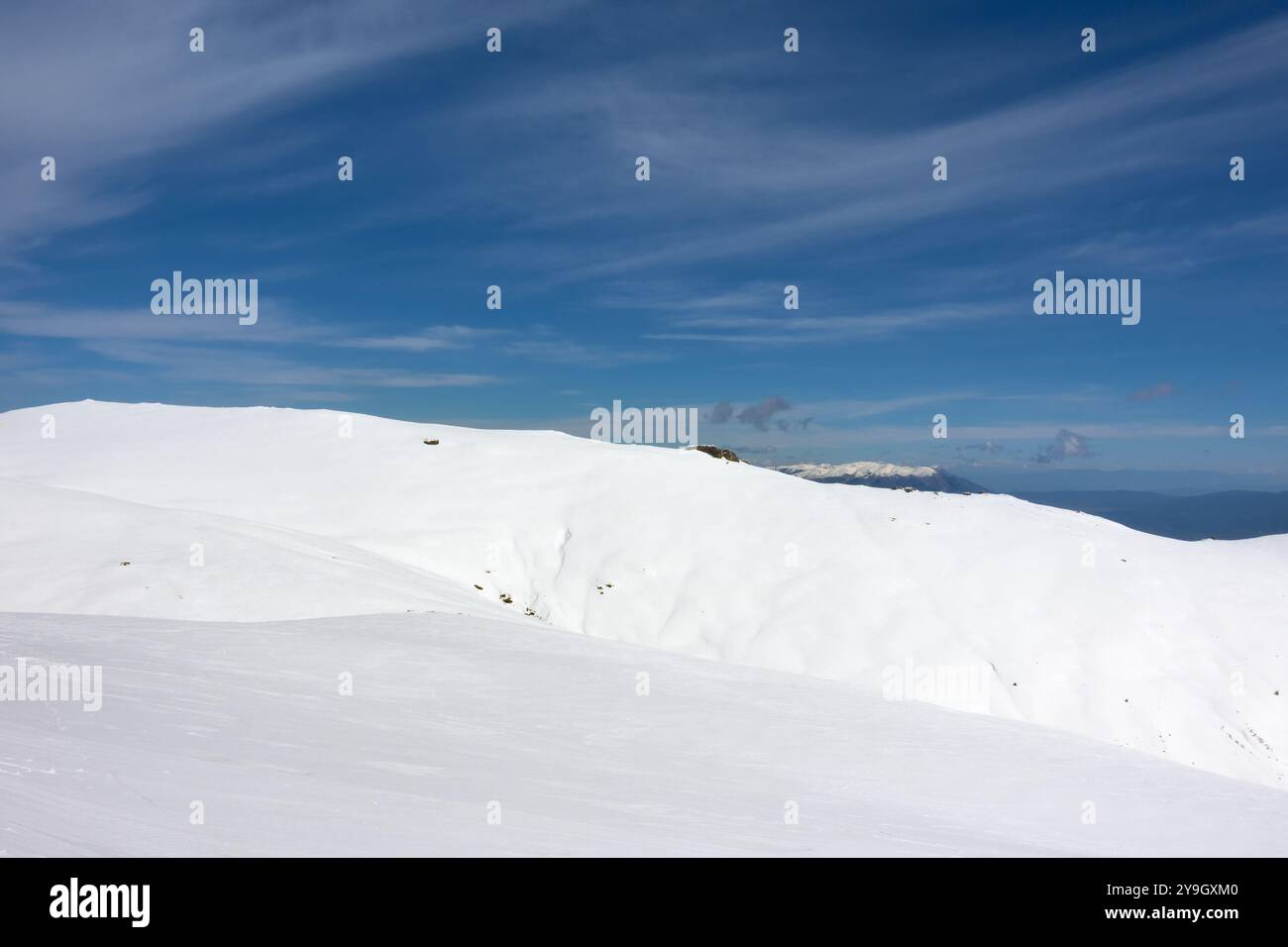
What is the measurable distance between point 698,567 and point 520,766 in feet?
63.9

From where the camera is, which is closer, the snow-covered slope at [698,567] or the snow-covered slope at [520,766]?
the snow-covered slope at [520,766]

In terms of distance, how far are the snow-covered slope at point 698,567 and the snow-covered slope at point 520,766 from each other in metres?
5.01

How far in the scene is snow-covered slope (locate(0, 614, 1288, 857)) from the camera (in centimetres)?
588

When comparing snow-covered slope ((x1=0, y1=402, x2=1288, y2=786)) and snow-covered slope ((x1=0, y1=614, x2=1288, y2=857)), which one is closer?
snow-covered slope ((x1=0, y1=614, x2=1288, y2=857))

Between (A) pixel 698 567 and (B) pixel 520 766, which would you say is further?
(A) pixel 698 567

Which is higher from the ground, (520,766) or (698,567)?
(698,567)

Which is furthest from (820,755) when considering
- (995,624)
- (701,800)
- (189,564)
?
(995,624)

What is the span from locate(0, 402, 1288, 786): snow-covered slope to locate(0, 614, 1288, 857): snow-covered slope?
501 centimetres

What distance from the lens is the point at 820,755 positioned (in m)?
9.74

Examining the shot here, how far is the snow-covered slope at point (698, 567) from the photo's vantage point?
59.1 feet

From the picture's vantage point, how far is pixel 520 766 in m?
8.19

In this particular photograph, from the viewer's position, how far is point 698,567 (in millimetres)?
27406

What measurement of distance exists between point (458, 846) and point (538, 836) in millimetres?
659
